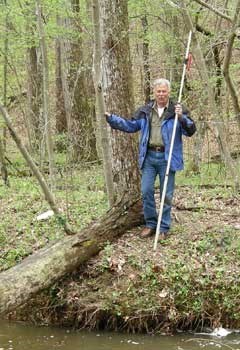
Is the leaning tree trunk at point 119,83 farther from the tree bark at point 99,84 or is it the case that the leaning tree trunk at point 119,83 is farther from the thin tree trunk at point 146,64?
the thin tree trunk at point 146,64

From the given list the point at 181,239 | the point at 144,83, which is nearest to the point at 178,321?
the point at 181,239

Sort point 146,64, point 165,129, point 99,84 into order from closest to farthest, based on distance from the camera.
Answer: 1. point 99,84
2. point 165,129
3. point 146,64

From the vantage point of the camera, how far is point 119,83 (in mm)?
7551

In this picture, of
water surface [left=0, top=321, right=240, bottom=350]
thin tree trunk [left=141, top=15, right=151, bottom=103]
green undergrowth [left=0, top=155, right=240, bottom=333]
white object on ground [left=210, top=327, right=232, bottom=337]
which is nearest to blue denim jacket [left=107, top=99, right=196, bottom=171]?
green undergrowth [left=0, top=155, right=240, bottom=333]

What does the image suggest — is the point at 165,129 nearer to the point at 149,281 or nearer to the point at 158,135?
the point at 158,135

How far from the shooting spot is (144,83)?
46.9ft

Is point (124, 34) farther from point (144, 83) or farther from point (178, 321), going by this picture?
point (144, 83)

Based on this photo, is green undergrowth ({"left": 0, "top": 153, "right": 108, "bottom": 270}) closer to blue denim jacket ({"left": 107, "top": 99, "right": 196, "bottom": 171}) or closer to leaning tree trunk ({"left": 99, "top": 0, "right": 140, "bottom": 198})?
leaning tree trunk ({"left": 99, "top": 0, "right": 140, "bottom": 198})

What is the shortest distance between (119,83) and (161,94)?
90cm

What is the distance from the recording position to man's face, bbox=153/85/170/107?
270 inches

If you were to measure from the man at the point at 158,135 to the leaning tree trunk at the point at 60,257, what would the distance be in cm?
41

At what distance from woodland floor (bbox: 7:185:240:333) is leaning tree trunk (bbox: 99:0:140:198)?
1.13m

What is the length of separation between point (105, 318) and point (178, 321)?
2.72 feet

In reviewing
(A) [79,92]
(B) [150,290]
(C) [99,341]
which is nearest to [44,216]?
(B) [150,290]
